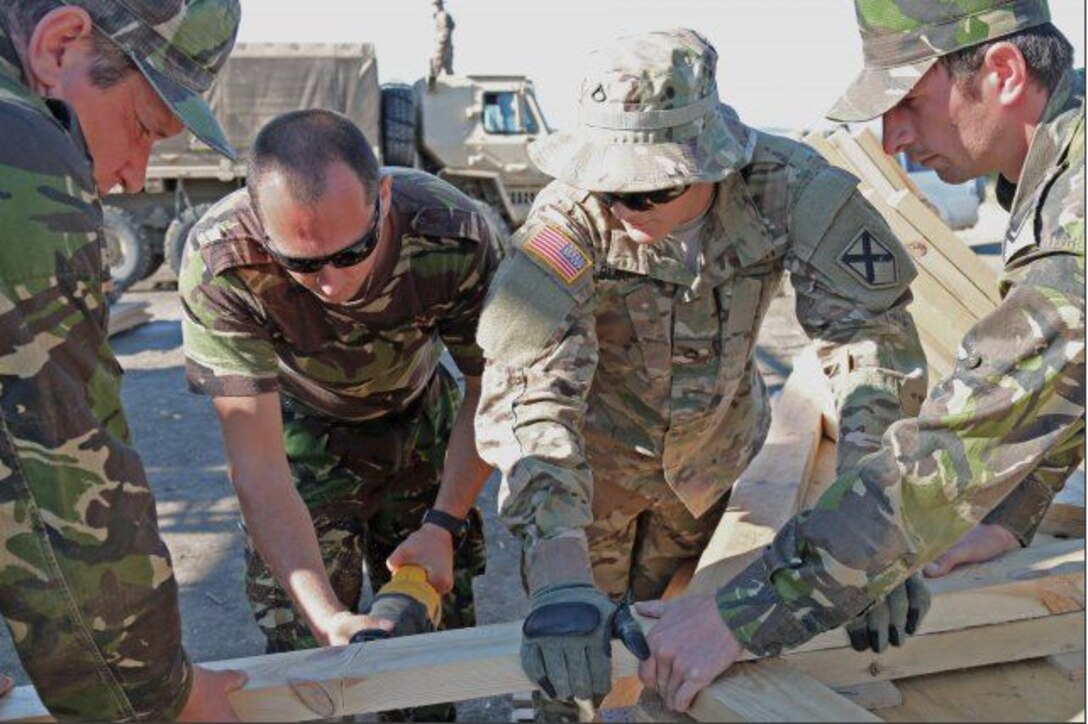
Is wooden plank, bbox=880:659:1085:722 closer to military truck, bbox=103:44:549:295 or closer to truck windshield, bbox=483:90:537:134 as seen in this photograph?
military truck, bbox=103:44:549:295

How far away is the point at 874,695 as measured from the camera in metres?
2.08

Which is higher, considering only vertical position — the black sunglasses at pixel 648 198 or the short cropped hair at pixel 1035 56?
the short cropped hair at pixel 1035 56

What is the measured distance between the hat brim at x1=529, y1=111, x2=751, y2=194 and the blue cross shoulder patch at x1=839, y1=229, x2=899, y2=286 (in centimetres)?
32

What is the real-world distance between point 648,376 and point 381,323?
71 cm

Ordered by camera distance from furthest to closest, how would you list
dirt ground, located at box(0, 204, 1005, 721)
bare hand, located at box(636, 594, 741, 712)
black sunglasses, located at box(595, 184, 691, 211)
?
1. dirt ground, located at box(0, 204, 1005, 721)
2. black sunglasses, located at box(595, 184, 691, 211)
3. bare hand, located at box(636, 594, 741, 712)

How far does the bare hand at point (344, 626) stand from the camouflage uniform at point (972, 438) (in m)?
0.80

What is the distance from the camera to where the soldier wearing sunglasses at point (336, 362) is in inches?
97.3

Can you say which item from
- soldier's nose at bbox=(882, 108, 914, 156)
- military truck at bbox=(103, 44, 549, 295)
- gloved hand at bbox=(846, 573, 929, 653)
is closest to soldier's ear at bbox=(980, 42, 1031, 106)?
soldier's nose at bbox=(882, 108, 914, 156)

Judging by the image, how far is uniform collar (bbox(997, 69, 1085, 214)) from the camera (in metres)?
1.88

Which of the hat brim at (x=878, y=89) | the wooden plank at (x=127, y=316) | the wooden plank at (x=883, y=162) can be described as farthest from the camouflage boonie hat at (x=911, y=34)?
the wooden plank at (x=127, y=316)

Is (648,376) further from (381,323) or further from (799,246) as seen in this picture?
(381,323)

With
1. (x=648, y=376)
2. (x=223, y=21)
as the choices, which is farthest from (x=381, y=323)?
(x=223, y=21)

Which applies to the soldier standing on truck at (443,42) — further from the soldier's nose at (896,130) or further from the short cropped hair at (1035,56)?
the short cropped hair at (1035,56)

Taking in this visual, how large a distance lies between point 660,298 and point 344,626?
42.2 inches
